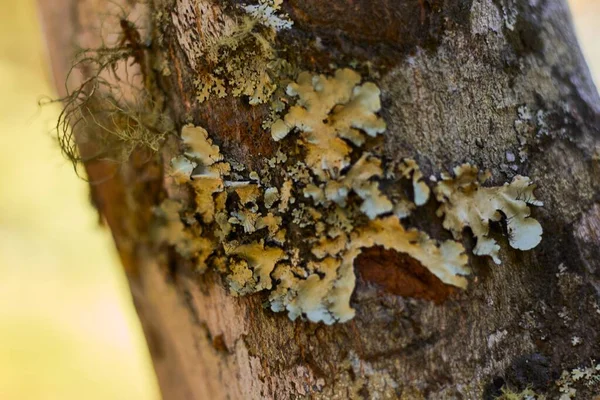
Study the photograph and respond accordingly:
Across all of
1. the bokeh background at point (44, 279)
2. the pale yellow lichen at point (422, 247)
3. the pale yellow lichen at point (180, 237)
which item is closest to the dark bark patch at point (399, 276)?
the pale yellow lichen at point (422, 247)

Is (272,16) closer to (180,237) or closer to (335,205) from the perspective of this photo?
(335,205)

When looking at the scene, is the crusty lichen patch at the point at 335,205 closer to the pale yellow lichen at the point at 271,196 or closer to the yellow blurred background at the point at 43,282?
the pale yellow lichen at the point at 271,196

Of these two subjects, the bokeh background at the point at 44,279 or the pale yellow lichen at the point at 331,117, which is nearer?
the pale yellow lichen at the point at 331,117

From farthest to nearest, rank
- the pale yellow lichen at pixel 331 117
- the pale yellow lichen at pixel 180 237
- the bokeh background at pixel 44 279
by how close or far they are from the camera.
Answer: the bokeh background at pixel 44 279
the pale yellow lichen at pixel 180 237
the pale yellow lichen at pixel 331 117

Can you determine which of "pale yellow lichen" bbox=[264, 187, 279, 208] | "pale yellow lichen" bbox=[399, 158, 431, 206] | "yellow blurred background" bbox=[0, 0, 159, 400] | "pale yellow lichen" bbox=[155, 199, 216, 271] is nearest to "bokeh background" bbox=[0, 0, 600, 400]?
"yellow blurred background" bbox=[0, 0, 159, 400]

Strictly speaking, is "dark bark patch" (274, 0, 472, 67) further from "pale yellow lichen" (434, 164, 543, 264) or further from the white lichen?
"pale yellow lichen" (434, 164, 543, 264)

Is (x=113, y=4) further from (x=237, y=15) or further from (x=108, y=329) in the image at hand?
(x=108, y=329)

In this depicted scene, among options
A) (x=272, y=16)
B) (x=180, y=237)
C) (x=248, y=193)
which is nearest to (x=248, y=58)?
(x=272, y=16)
